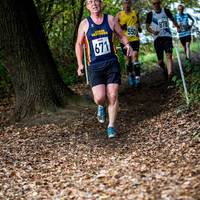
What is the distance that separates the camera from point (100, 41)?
779 cm

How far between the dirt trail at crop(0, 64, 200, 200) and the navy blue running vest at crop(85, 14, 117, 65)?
1227 mm

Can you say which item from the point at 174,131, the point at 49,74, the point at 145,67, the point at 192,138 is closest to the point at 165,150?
the point at 192,138

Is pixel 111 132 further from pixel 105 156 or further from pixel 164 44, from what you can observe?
pixel 164 44

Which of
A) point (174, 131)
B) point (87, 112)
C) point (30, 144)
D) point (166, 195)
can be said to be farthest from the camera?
point (87, 112)

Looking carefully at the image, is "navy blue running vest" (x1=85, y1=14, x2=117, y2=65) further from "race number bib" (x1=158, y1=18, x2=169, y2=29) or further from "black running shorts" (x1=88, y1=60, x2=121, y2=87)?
"race number bib" (x1=158, y1=18, x2=169, y2=29)

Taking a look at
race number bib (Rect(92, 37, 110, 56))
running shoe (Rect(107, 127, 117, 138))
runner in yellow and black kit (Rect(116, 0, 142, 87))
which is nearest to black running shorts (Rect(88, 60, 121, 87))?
race number bib (Rect(92, 37, 110, 56))

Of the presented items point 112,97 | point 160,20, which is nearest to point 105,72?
point 112,97

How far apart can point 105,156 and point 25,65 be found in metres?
3.65

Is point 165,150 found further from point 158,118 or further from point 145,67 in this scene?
point 145,67

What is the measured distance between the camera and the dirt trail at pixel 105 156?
520 cm

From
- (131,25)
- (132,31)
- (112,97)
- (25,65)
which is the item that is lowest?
(112,97)

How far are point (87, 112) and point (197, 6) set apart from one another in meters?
19.8

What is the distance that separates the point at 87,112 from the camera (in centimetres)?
993

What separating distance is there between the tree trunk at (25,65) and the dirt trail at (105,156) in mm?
413
